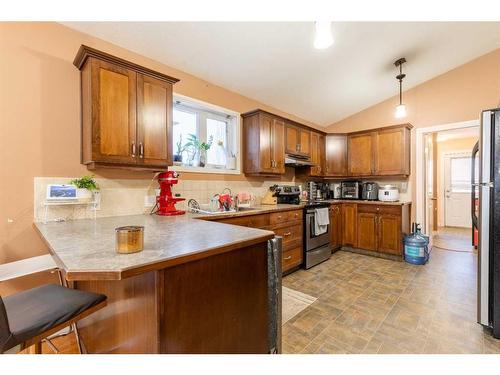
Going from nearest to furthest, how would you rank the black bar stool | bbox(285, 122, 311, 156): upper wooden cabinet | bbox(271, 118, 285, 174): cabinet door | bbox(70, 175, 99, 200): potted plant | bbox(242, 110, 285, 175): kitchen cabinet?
the black bar stool → bbox(70, 175, 99, 200): potted plant → bbox(242, 110, 285, 175): kitchen cabinet → bbox(271, 118, 285, 174): cabinet door → bbox(285, 122, 311, 156): upper wooden cabinet

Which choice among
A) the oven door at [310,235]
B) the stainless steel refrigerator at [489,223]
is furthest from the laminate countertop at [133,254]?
the oven door at [310,235]

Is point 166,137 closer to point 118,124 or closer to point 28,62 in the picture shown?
point 118,124

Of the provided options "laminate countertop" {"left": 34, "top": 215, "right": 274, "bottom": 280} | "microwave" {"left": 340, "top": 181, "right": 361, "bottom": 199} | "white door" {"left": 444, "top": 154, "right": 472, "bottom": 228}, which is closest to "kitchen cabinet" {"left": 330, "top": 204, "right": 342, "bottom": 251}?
"microwave" {"left": 340, "top": 181, "right": 361, "bottom": 199}

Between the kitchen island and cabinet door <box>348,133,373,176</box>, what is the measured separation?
3766 millimetres

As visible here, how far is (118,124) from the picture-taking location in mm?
1890

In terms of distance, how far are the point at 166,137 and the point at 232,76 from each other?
1375mm

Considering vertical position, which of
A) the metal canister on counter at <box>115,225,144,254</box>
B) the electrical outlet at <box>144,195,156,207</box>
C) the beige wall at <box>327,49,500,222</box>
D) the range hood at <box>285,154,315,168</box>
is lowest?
the metal canister on counter at <box>115,225,144,254</box>

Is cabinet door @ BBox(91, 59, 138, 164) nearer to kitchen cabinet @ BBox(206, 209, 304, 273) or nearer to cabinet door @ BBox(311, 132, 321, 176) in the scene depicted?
kitchen cabinet @ BBox(206, 209, 304, 273)

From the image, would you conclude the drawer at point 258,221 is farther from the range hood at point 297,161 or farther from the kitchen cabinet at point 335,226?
the kitchen cabinet at point 335,226

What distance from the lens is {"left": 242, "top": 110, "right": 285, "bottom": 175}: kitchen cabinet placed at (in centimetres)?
323
